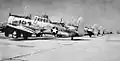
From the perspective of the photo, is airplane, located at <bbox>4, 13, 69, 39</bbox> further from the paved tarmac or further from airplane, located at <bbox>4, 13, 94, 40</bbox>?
the paved tarmac

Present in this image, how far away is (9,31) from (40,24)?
339 inches

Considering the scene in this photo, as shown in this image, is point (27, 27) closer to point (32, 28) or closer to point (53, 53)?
point (32, 28)

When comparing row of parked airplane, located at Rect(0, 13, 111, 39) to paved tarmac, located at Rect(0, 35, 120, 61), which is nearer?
paved tarmac, located at Rect(0, 35, 120, 61)

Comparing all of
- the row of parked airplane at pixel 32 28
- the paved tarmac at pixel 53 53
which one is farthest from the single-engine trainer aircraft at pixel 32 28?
the paved tarmac at pixel 53 53

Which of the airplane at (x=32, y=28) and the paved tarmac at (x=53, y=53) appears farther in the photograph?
the airplane at (x=32, y=28)

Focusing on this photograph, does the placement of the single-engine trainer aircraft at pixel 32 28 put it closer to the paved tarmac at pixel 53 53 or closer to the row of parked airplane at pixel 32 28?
the row of parked airplane at pixel 32 28

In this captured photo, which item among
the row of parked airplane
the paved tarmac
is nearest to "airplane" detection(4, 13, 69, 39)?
the row of parked airplane

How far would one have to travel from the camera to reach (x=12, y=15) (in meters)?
23.6

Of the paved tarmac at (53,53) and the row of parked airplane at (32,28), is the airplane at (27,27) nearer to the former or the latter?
the row of parked airplane at (32,28)

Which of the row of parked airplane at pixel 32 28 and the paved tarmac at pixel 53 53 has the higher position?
the row of parked airplane at pixel 32 28

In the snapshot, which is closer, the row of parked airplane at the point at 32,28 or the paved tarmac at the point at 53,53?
the paved tarmac at the point at 53,53

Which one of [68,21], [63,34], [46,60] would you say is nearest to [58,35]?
[63,34]

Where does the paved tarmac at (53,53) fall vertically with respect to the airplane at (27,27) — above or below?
below

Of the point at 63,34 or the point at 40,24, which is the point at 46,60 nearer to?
the point at 40,24
